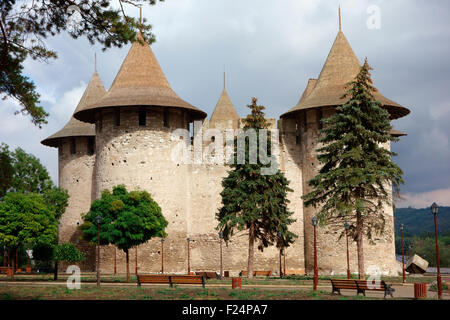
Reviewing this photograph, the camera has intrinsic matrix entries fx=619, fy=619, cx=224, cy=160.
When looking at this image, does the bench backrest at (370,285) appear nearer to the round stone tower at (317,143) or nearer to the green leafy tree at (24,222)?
the round stone tower at (317,143)

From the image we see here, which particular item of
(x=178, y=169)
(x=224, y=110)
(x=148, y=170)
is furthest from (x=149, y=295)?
(x=224, y=110)

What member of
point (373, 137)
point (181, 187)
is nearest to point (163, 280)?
point (373, 137)

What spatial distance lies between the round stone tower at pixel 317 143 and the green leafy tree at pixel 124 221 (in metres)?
10.1

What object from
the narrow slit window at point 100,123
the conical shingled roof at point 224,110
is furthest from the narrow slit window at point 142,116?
the conical shingled roof at point 224,110

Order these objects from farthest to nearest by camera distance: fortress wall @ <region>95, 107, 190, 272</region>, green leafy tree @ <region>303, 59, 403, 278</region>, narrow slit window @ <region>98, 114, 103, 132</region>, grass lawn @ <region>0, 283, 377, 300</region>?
narrow slit window @ <region>98, 114, 103, 132</region>
fortress wall @ <region>95, 107, 190, 272</region>
green leafy tree @ <region>303, 59, 403, 278</region>
grass lawn @ <region>0, 283, 377, 300</region>

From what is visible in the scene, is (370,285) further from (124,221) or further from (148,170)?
(148,170)

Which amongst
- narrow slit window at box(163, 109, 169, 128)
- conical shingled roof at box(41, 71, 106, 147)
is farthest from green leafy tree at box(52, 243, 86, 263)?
conical shingled roof at box(41, 71, 106, 147)

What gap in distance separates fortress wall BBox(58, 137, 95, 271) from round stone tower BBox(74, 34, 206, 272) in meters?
2.71

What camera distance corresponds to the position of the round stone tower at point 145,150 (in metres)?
31.2

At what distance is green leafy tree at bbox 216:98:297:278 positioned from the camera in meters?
28.2

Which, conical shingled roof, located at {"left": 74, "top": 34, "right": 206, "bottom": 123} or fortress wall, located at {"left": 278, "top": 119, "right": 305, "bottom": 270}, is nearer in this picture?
conical shingled roof, located at {"left": 74, "top": 34, "right": 206, "bottom": 123}

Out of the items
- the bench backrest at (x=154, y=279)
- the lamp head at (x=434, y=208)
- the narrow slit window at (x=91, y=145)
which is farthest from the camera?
the narrow slit window at (x=91, y=145)

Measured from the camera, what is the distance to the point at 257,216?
92.4 feet

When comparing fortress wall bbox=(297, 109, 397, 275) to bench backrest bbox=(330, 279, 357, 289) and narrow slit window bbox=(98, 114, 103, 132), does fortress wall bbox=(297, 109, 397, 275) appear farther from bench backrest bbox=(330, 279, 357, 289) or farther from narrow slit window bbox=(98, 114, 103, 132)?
bench backrest bbox=(330, 279, 357, 289)
